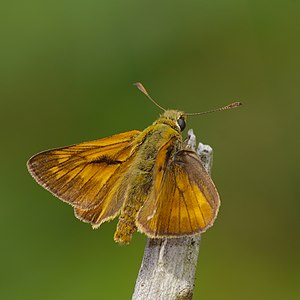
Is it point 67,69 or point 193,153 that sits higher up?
point 67,69

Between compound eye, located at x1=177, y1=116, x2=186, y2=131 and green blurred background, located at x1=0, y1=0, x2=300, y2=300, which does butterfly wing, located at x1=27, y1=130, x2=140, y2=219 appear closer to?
compound eye, located at x1=177, y1=116, x2=186, y2=131

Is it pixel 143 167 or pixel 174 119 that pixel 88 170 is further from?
pixel 174 119

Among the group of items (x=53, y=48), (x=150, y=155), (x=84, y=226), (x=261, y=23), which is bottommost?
(x=150, y=155)

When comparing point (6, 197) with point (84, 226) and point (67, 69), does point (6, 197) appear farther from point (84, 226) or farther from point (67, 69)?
point (67, 69)

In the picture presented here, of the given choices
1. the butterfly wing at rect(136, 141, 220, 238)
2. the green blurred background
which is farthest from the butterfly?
the green blurred background

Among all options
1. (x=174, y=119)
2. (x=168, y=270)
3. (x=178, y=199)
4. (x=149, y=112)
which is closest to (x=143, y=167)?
(x=178, y=199)

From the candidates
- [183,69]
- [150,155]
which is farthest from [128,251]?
[150,155]

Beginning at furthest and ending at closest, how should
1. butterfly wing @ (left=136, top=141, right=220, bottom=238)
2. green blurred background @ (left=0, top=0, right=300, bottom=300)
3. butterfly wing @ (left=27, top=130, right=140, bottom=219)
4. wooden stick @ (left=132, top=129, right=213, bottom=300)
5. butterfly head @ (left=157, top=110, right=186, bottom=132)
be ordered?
green blurred background @ (left=0, top=0, right=300, bottom=300) → butterfly head @ (left=157, top=110, right=186, bottom=132) → butterfly wing @ (left=27, top=130, right=140, bottom=219) → butterfly wing @ (left=136, top=141, right=220, bottom=238) → wooden stick @ (left=132, top=129, right=213, bottom=300)
